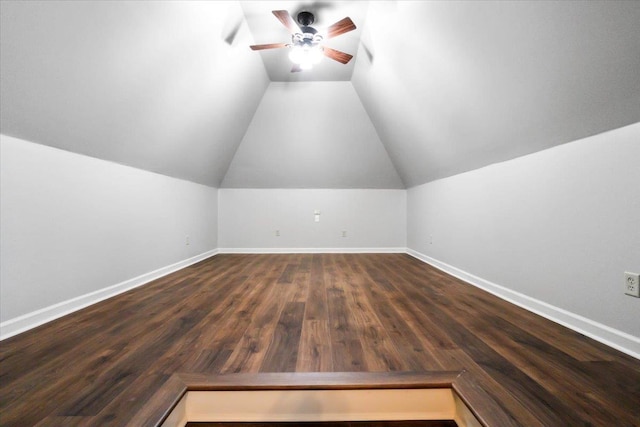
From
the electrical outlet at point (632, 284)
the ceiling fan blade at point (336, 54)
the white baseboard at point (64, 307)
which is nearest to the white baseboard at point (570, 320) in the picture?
the electrical outlet at point (632, 284)

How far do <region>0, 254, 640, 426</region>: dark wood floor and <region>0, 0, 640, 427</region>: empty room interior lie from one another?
0.6 inches

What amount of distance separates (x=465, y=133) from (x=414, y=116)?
792mm

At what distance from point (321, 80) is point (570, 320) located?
3971 mm

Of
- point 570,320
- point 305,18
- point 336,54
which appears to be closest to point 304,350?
point 570,320

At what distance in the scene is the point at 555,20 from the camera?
5.05 feet

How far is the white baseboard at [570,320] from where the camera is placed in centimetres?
161

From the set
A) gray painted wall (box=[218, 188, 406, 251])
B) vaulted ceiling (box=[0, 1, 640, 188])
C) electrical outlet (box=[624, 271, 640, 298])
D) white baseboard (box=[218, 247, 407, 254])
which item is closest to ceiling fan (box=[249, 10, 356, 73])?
vaulted ceiling (box=[0, 1, 640, 188])

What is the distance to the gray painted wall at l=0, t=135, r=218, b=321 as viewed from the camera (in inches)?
73.5

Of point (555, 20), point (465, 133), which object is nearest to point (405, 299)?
point (465, 133)

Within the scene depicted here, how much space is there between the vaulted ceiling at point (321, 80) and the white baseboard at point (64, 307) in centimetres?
124

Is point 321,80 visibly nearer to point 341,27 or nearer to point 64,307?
point 341,27

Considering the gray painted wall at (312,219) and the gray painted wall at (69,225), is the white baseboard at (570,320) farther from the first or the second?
the gray painted wall at (69,225)

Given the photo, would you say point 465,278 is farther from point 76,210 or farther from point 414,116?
point 76,210

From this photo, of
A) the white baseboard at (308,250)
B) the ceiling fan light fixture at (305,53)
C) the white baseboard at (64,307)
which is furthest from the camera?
the white baseboard at (308,250)
